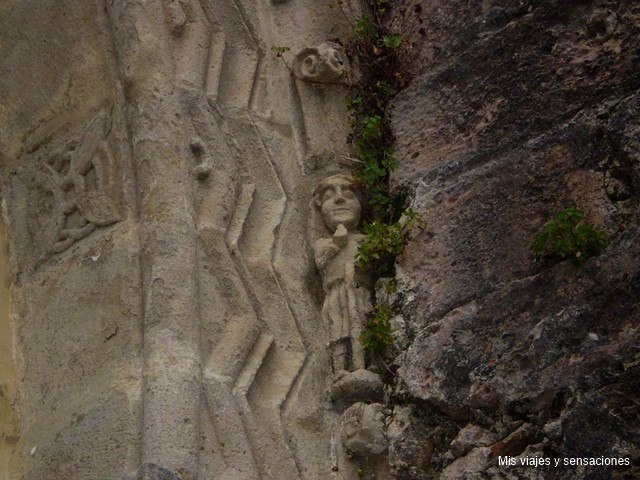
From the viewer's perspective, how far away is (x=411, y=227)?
4359 mm

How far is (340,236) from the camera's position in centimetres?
448

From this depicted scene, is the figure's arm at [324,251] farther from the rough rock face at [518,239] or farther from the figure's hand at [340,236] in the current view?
the rough rock face at [518,239]

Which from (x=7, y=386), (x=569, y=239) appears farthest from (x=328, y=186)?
(x=7, y=386)

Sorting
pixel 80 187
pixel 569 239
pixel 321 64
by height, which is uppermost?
pixel 321 64

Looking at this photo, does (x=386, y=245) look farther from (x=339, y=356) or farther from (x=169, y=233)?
(x=169, y=233)

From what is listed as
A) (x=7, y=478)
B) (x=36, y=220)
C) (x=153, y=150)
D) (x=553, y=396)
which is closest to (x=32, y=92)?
(x=36, y=220)

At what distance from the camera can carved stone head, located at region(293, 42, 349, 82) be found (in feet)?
15.8

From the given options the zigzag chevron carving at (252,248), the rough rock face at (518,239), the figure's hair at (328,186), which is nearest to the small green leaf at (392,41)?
the rough rock face at (518,239)

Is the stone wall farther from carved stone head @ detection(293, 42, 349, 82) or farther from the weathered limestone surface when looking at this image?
carved stone head @ detection(293, 42, 349, 82)

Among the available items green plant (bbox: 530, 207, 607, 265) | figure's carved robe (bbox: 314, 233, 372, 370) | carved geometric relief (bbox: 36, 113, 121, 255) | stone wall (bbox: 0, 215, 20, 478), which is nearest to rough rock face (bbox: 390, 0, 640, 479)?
green plant (bbox: 530, 207, 607, 265)

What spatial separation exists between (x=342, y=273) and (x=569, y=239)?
88cm

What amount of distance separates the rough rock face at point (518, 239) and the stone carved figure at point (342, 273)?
0.53ft

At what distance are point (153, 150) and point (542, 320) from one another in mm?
1376

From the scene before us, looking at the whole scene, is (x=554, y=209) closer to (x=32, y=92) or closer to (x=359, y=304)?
(x=359, y=304)
